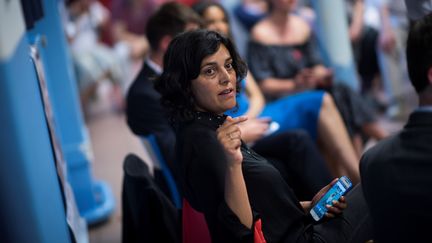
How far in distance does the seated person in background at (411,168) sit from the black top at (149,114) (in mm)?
945

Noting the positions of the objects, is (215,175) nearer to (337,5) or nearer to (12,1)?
(12,1)

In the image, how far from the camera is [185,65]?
1.35m

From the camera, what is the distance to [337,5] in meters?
3.04

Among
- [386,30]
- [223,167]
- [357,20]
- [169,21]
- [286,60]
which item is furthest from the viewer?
[357,20]

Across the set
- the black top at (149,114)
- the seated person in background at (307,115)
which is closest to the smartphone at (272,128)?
the seated person in background at (307,115)

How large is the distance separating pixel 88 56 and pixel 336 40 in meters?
2.57

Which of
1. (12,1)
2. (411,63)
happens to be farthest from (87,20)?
(411,63)

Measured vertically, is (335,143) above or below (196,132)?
below

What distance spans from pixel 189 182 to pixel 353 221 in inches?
19.6

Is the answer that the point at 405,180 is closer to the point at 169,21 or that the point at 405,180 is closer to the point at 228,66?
the point at 228,66

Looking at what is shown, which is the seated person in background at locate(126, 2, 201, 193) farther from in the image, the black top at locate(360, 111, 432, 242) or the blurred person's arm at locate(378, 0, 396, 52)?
the blurred person's arm at locate(378, 0, 396, 52)

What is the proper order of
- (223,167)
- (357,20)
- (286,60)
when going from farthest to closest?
(357,20) → (286,60) → (223,167)

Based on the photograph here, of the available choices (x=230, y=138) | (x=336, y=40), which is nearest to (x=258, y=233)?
(x=230, y=138)

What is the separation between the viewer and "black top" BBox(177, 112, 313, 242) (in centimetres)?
123
